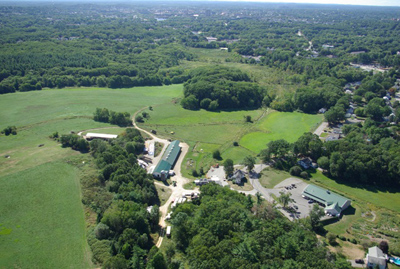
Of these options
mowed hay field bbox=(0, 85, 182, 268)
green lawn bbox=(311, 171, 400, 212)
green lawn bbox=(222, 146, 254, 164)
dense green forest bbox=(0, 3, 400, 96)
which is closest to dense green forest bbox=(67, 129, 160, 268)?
mowed hay field bbox=(0, 85, 182, 268)

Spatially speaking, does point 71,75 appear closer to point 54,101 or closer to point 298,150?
point 54,101

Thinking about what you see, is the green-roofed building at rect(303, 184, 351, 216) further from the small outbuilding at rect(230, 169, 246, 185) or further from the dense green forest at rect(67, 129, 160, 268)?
the dense green forest at rect(67, 129, 160, 268)

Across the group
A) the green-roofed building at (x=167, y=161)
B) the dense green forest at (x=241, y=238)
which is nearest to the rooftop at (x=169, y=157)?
the green-roofed building at (x=167, y=161)

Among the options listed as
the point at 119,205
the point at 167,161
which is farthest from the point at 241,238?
the point at 167,161

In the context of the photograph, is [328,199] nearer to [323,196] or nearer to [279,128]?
[323,196]

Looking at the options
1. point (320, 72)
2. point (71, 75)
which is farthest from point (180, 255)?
point (320, 72)

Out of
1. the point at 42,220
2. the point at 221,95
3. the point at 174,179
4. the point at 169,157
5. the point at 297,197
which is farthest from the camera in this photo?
the point at 221,95
